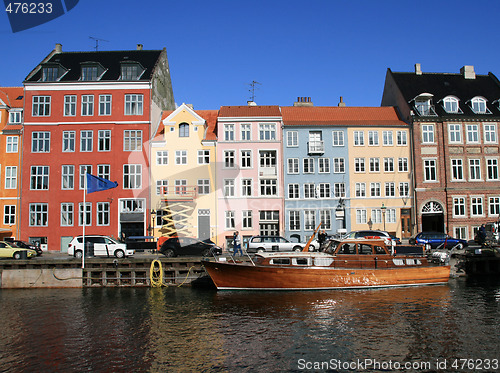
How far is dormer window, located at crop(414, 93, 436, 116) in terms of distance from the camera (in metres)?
44.5

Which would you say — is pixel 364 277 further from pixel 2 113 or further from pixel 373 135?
pixel 2 113

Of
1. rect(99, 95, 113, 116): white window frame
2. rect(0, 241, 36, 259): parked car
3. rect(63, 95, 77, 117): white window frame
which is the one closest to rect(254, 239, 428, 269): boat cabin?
rect(0, 241, 36, 259): parked car

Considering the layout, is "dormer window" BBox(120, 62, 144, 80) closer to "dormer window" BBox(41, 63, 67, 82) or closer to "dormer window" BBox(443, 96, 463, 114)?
"dormer window" BBox(41, 63, 67, 82)

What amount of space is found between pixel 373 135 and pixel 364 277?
76.6ft

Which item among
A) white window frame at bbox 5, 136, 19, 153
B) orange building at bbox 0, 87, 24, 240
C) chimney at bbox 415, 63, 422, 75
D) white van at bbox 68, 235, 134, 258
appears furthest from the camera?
chimney at bbox 415, 63, 422, 75

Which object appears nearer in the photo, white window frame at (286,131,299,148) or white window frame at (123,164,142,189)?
white window frame at (123,164,142,189)

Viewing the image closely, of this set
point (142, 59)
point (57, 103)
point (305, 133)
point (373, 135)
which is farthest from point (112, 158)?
point (373, 135)

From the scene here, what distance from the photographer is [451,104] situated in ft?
148

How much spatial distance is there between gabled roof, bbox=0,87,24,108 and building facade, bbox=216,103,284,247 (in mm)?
23484

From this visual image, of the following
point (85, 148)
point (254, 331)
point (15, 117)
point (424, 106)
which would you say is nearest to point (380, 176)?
point (424, 106)

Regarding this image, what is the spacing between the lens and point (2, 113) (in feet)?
146

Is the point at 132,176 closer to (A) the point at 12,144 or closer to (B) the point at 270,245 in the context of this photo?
(A) the point at 12,144

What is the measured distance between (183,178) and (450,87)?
1310 inches

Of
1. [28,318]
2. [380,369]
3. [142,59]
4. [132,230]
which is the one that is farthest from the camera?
[142,59]
